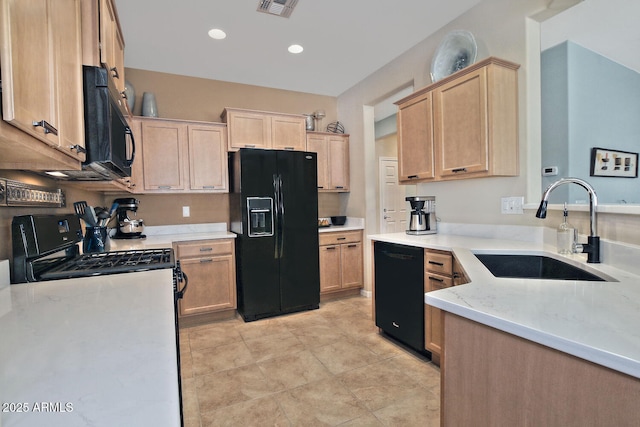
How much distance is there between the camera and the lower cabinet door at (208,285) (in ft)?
10.4

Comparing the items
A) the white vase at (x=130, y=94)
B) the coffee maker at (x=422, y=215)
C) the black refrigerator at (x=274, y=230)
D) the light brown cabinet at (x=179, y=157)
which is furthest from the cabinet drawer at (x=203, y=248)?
the coffee maker at (x=422, y=215)

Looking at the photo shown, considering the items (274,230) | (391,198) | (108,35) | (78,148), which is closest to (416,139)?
(274,230)

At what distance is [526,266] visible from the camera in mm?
1873

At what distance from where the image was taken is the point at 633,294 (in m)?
0.97

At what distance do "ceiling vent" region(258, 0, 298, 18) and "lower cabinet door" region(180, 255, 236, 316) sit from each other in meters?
2.29

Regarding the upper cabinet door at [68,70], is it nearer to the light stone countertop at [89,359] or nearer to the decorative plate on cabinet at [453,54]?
the light stone countertop at [89,359]

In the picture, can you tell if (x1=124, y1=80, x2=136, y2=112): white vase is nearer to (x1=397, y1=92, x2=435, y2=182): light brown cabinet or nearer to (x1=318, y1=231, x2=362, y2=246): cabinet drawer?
(x1=318, y1=231, x2=362, y2=246): cabinet drawer

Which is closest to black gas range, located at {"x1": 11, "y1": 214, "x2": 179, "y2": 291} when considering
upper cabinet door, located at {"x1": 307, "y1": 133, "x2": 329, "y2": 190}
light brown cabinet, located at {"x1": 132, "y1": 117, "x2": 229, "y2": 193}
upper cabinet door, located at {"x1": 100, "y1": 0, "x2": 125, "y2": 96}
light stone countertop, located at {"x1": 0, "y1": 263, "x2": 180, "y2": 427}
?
light stone countertop, located at {"x1": 0, "y1": 263, "x2": 180, "y2": 427}

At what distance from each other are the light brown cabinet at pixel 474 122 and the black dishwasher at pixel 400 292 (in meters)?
0.72

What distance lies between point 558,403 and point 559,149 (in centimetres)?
330

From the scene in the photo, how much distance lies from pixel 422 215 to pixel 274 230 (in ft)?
4.94

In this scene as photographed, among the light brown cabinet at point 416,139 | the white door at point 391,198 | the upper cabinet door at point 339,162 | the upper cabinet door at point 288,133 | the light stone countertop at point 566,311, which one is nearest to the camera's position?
the light stone countertop at point 566,311

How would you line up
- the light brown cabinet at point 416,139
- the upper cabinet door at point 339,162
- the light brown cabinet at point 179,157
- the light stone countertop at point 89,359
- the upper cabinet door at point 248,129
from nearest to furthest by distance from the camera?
1. the light stone countertop at point 89,359
2. the light brown cabinet at point 416,139
3. the light brown cabinet at point 179,157
4. the upper cabinet door at point 248,129
5. the upper cabinet door at point 339,162

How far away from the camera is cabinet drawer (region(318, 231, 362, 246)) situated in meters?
3.82
